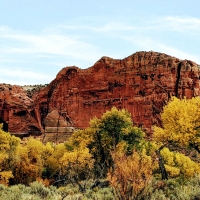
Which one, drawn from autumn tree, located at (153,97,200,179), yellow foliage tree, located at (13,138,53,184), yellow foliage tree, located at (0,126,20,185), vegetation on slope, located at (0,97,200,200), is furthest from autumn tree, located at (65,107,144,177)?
autumn tree, located at (153,97,200,179)

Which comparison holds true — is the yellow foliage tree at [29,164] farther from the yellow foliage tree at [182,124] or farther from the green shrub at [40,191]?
the yellow foliage tree at [182,124]

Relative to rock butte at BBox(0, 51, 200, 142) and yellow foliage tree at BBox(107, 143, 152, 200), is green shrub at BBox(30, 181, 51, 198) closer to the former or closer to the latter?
yellow foliage tree at BBox(107, 143, 152, 200)

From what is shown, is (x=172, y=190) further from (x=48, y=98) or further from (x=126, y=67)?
(x=48, y=98)

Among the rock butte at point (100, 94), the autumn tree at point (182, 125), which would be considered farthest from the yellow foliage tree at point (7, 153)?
the rock butte at point (100, 94)

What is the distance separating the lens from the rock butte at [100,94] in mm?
75625

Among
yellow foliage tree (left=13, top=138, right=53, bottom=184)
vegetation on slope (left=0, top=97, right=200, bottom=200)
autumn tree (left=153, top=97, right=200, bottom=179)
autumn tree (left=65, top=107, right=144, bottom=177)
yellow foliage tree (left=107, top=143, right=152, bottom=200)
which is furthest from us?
autumn tree (left=65, top=107, right=144, bottom=177)

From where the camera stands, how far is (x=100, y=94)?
82375mm

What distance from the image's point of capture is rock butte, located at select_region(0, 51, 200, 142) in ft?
248

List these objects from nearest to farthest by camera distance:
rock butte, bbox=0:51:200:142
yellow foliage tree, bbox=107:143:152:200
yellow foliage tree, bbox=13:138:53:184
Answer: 1. yellow foliage tree, bbox=107:143:152:200
2. yellow foliage tree, bbox=13:138:53:184
3. rock butte, bbox=0:51:200:142

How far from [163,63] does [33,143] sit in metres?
42.0

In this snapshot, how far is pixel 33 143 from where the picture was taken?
43.9m

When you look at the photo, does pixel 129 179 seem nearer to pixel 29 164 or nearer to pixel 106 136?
pixel 106 136

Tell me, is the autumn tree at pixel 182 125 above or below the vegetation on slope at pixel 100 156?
above

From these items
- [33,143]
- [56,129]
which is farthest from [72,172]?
[56,129]
